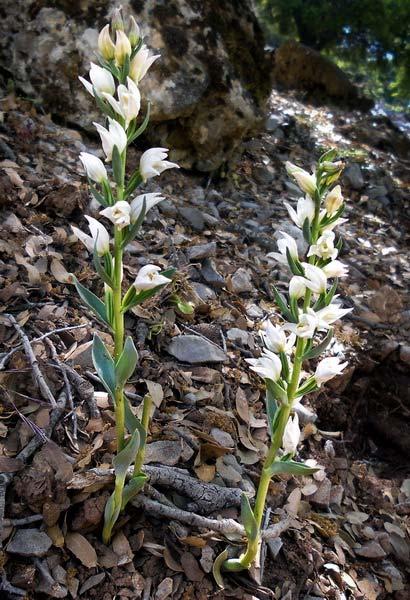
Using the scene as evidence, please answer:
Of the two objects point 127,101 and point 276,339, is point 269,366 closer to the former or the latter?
point 276,339

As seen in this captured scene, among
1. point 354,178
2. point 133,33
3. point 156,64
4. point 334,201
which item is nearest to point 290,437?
point 334,201

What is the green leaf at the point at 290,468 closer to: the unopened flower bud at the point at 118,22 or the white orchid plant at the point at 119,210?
the white orchid plant at the point at 119,210

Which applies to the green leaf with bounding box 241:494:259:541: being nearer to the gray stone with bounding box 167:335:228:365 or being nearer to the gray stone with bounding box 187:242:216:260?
the gray stone with bounding box 167:335:228:365

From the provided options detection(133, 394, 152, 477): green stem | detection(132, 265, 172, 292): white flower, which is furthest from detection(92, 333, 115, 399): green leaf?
detection(132, 265, 172, 292): white flower

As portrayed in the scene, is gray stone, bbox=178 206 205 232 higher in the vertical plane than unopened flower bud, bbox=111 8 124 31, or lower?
lower

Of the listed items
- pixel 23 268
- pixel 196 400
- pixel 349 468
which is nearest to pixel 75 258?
pixel 23 268

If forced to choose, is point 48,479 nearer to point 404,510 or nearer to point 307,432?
point 307,432
